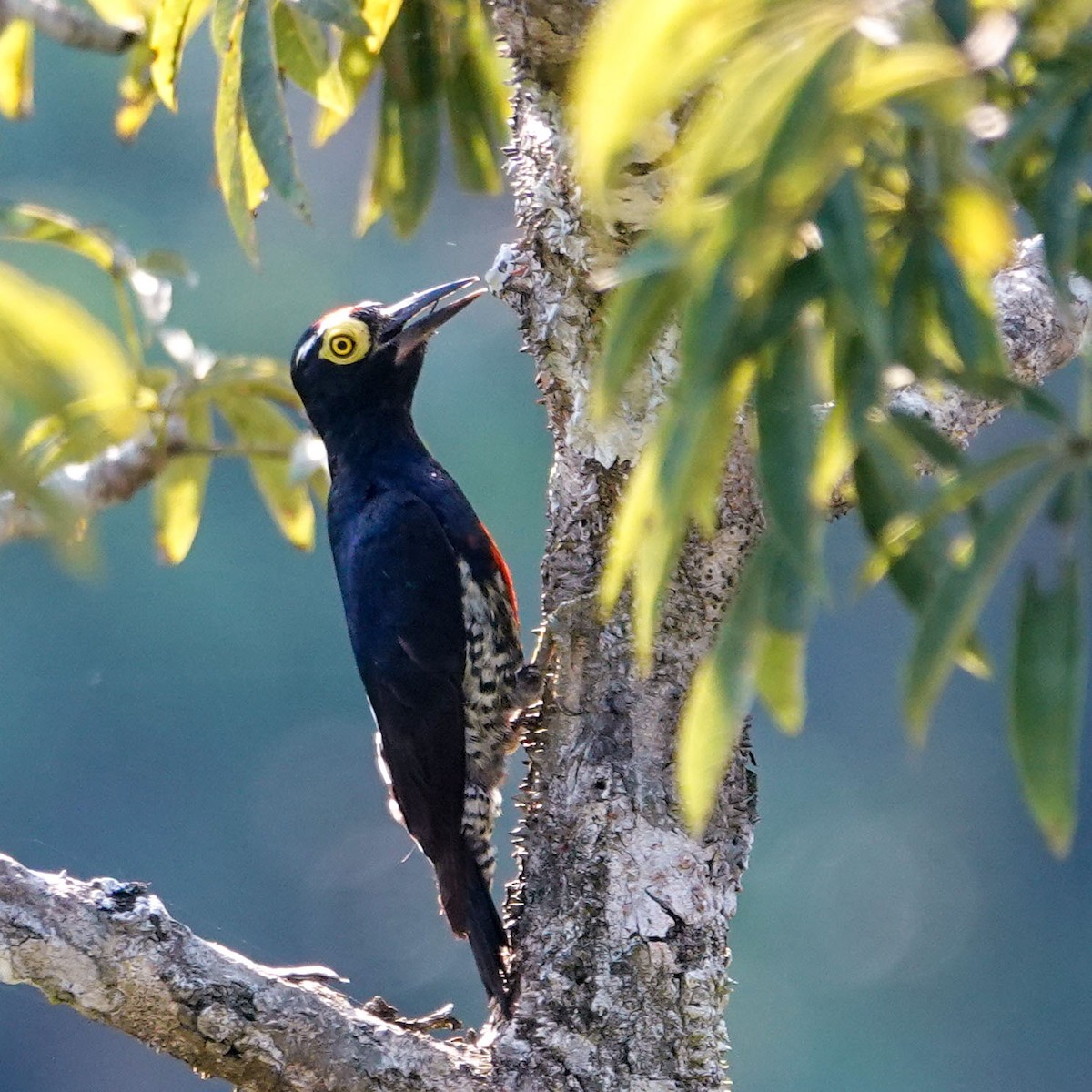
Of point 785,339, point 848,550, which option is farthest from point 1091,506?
point 848,550

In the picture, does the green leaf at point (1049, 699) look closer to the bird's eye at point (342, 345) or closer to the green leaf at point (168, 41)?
the green leaf at point (168, 41)

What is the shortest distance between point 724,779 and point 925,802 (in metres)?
6.99

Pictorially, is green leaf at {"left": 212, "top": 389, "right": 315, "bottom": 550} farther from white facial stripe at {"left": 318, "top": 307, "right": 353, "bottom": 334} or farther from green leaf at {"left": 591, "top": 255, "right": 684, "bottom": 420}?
green leaf at {"left": 591, "top": 255, "right": 684, "bottom": 420}

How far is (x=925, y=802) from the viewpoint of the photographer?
9062mm

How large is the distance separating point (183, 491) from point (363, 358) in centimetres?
64

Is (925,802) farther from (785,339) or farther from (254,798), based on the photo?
(785,339)

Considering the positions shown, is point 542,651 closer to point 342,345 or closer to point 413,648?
point 413,648

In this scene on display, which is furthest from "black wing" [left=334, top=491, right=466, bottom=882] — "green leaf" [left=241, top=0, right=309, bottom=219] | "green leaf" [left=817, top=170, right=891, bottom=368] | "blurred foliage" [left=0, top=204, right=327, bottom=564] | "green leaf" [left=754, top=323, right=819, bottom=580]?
"green leaf" [left=817, top=170, right=891, bottom=368]

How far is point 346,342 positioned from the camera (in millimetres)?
3525

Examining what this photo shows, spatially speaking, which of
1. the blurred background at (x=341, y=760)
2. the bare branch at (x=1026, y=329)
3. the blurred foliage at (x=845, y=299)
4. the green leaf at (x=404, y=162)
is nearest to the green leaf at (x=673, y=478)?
the blurred foliage at (x=845, y=299)

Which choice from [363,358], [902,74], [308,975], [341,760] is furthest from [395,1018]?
[341,760]

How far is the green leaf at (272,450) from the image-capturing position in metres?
3.07

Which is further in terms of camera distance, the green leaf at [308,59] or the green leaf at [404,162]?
the green leaf at [404,162]

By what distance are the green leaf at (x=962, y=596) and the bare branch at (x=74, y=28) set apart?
1.69 meters
